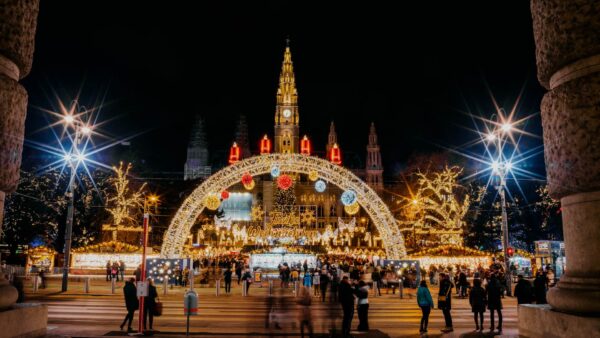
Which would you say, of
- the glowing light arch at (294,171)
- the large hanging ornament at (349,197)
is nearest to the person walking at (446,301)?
the glowing light arch at (294,171)

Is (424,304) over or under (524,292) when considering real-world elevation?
under

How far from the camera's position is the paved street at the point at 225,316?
11.6 metres

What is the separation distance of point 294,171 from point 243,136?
118 m

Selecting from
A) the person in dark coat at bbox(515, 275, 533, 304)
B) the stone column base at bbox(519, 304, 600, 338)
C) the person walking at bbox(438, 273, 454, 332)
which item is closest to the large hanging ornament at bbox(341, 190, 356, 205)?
the person walking at bbox(438, 273, 454, 332)

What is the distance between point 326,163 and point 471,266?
14198mm

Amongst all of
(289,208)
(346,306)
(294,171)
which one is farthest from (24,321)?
(289,208)

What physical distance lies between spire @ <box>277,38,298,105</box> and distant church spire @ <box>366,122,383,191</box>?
26071 millimetres


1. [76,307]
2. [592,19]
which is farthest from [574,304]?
[76,307]

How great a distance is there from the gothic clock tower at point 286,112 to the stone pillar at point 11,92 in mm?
126277

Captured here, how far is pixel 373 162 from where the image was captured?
404 ft

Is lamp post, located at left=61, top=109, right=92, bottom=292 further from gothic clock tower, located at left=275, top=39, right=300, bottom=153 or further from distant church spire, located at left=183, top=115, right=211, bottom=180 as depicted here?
distant church spire, located at left=183, top=115, right=211, bottom=180

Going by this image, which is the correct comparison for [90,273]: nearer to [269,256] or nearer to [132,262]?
[132,262]

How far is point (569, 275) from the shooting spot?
210 inches

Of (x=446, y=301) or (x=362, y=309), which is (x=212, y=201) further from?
(x=446, y=301)
